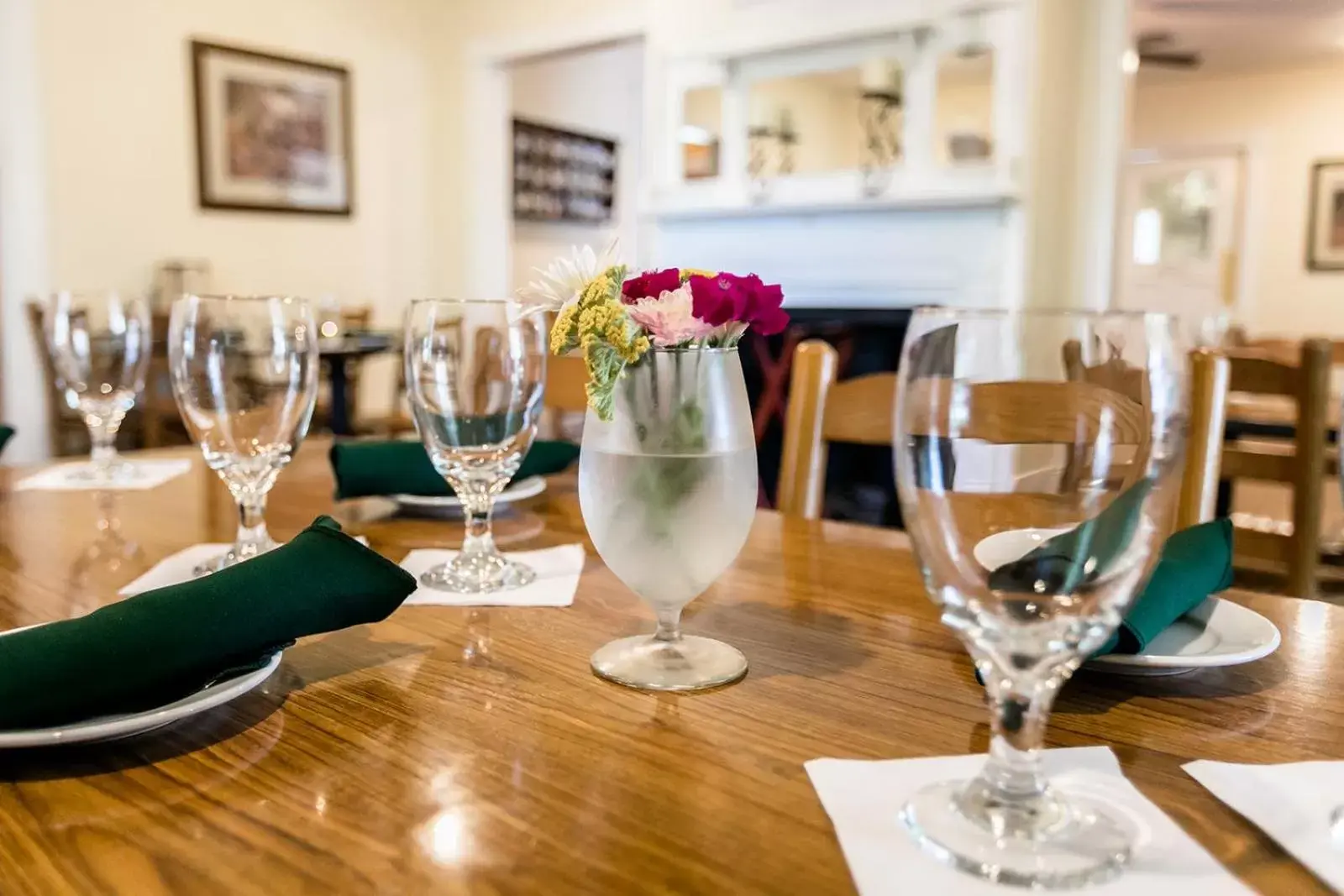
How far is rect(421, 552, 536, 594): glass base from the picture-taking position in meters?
0.80

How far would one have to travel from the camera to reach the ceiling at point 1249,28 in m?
5.24

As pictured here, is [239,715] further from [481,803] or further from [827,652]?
[827,652]

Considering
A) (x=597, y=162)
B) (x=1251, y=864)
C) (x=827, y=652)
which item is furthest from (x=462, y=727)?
(x=597, y=162)

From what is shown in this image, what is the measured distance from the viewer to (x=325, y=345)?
3596 millimetres

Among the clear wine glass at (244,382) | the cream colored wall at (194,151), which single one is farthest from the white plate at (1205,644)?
the cream colored wall at (194,151)

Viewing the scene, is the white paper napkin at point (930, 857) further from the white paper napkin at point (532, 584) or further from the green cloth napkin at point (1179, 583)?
the white paper napkin at point (532, 584)

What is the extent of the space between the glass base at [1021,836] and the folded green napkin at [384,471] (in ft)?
2.41

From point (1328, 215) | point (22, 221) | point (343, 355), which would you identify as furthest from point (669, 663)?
point (1328, 215)

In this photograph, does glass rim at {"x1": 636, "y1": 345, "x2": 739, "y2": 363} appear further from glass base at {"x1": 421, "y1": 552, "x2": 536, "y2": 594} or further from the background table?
the background table

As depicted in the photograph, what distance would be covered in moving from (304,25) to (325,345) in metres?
2.19

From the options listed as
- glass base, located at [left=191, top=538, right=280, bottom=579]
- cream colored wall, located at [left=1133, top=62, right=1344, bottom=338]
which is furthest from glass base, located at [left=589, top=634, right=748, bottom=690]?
cream colored wall, located at [left=1133, top=62, right=1344, bottom=338]

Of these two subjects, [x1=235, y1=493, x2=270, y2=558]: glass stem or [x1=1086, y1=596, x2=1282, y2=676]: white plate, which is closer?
[x1=1086, y1=596, x2=1282, y2=676]: white plate

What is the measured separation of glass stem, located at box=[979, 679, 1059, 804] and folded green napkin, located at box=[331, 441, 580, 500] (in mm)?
745

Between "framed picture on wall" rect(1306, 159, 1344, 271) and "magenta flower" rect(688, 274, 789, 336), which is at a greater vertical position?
"framed picture on wall" rect(1306, 159, 1344, 271)
